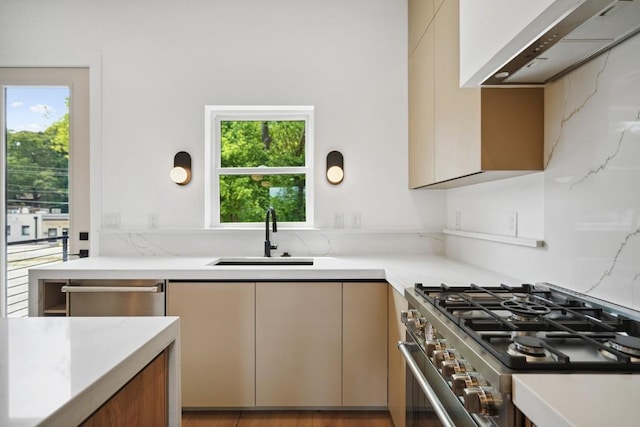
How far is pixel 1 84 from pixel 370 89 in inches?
103

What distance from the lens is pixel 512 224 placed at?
1.86 meters

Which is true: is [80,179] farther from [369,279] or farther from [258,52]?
[369,279]

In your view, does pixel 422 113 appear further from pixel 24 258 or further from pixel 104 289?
pixel 24 258

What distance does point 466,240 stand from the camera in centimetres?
238

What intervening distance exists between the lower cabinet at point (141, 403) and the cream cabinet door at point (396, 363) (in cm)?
104

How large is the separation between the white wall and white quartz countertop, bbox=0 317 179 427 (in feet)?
6.04

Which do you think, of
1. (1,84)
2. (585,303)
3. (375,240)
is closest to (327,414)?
(375,240)

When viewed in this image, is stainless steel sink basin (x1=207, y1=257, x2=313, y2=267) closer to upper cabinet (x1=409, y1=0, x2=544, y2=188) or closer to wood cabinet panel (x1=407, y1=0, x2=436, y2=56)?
upper cabinet (x1=409, y1=0, x2=544, y2=188)

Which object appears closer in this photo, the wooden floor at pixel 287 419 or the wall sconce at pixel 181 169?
the wooden floor at pixel 287 419

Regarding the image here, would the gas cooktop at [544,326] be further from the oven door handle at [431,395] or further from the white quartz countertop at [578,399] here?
the oven door handle at [431,395]

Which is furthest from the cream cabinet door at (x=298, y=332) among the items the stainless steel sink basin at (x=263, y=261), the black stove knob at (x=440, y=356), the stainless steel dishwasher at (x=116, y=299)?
the black stove knob at (x=440, y=356)

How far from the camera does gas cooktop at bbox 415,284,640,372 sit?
0.77 metres

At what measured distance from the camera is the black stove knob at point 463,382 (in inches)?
34.3

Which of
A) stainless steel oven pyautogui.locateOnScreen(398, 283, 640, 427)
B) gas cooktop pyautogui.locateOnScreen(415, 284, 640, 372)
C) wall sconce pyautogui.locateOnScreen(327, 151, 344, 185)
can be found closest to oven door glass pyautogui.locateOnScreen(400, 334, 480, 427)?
stainless steel oven pyautogui.locateOnScreen(398, 283, 640, 427)
